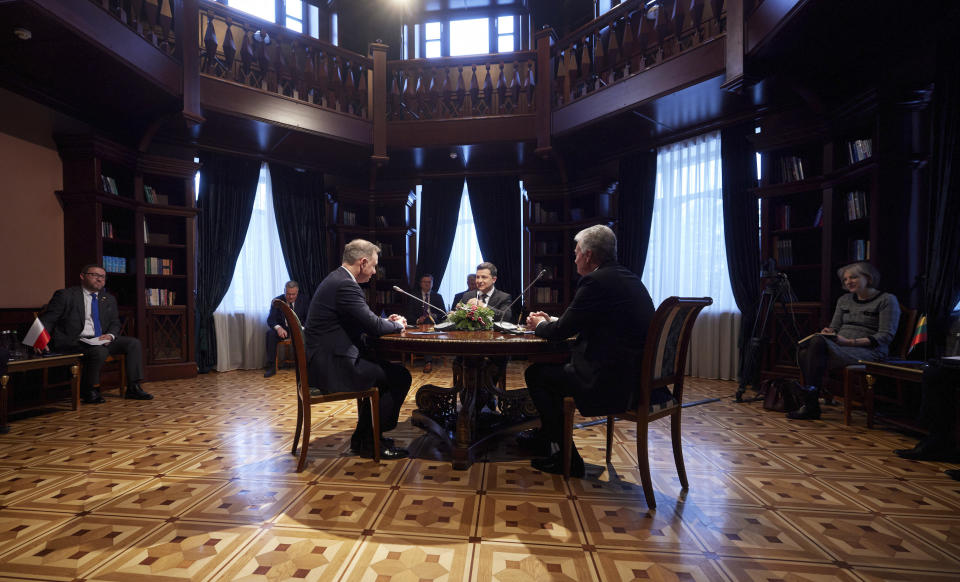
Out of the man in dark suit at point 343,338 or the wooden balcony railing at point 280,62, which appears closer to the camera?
the man in dark suit at point 343,338

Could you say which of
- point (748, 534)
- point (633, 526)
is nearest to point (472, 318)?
point (633, 526)

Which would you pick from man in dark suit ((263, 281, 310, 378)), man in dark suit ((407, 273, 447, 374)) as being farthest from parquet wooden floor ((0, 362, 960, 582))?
man in dark suit ((407, 273, 447, 374))

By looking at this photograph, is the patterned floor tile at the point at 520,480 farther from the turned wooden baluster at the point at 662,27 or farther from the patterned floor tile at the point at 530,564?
the turned wooden baluster at the point at 662,27

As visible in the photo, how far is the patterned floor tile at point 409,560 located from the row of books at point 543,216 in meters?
5.62

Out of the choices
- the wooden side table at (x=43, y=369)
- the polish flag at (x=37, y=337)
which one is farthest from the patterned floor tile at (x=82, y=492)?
the polish flag at (x=37, y=337)

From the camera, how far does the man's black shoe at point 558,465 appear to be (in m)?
2.56

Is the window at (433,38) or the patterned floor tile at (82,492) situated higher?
the window at (433,38)

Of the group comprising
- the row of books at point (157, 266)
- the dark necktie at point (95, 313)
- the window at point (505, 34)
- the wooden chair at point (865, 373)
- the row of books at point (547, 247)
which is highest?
the window at point (505, 34)

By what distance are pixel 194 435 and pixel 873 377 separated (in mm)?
5043

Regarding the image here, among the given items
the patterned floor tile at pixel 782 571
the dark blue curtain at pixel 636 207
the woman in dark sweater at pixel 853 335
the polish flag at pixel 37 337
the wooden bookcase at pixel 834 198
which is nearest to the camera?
the patterned floor tile at pixel 782 571

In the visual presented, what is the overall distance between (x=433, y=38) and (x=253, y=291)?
509 centimetres

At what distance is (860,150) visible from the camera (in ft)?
14.1

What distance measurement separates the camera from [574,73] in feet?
19.0

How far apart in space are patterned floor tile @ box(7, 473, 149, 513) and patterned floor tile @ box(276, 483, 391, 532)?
967mm
